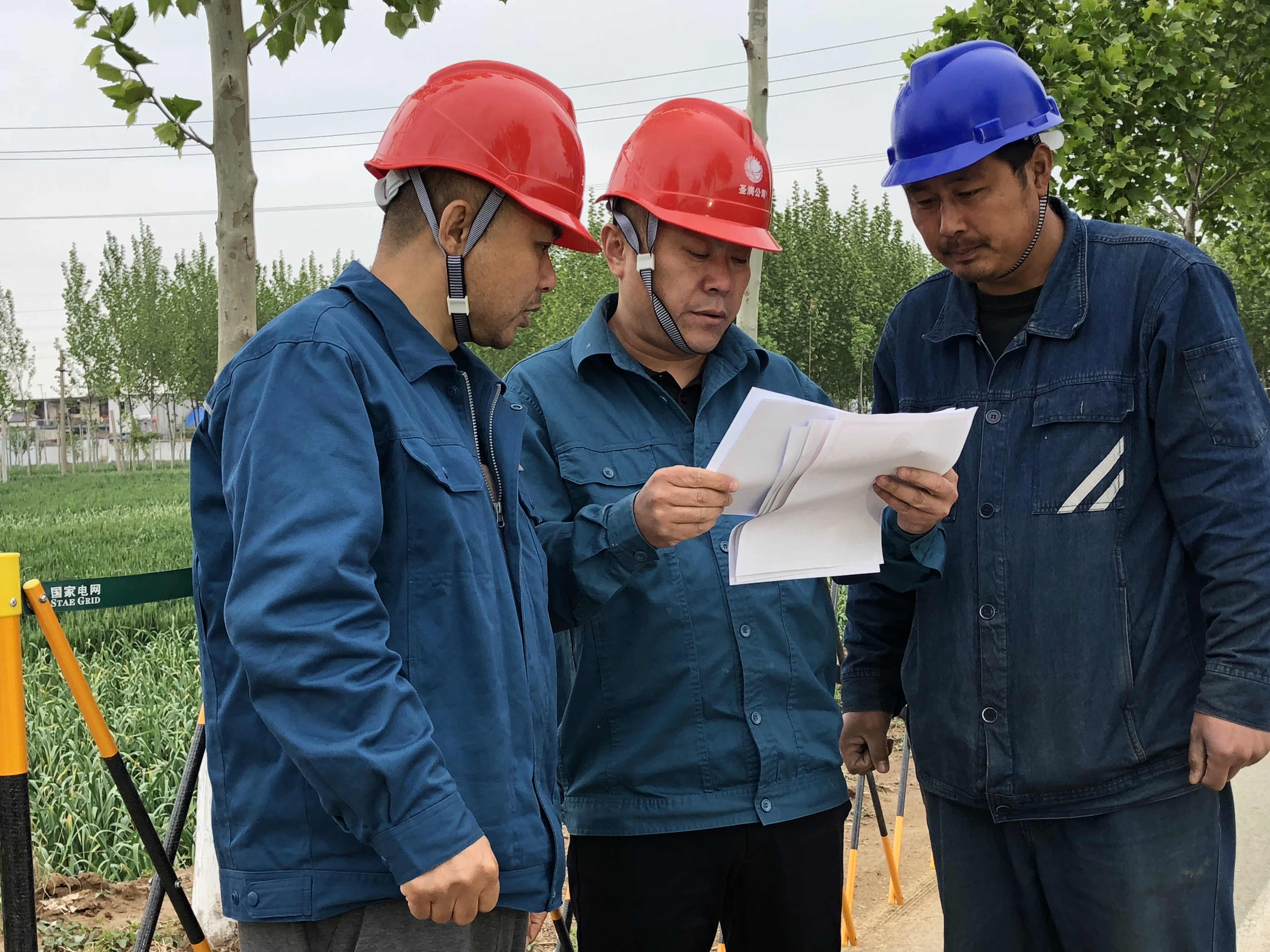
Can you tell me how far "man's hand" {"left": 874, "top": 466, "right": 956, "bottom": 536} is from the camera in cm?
220

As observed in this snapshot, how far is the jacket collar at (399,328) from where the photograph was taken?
1.73 m

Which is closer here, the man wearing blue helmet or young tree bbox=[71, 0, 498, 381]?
the man wearing blue helmet

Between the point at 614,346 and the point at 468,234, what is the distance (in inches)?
29.4

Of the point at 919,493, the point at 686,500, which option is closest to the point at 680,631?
the point at 686,500

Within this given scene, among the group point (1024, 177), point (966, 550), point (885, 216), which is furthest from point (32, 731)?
point (885, 216)

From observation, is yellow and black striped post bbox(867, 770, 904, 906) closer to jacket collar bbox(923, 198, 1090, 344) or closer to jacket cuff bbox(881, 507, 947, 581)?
jacket cuff bbox(881, 507, 947, 581)

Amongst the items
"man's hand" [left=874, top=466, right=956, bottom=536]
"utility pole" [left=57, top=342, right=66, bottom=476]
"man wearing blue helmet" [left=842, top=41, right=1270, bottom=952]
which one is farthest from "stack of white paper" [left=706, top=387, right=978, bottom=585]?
"utility pole" [left=57, top=342, right=66, bottom=476]

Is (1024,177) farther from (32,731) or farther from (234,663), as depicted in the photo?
(32,731)

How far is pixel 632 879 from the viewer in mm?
2342

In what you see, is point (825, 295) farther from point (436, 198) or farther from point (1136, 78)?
point (436, 198)

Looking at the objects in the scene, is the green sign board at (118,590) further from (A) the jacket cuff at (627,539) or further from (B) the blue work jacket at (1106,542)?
(B) the blue work jacket at (1106,542)

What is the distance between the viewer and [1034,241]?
2.38 m

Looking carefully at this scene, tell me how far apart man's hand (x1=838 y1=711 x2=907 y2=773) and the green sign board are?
5.10 ft

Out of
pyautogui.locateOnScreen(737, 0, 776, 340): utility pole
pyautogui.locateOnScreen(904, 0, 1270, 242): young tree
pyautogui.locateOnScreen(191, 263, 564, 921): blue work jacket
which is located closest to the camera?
pyautogui.locateOnScreen(191, 263, 564, 921): blue work jacket
